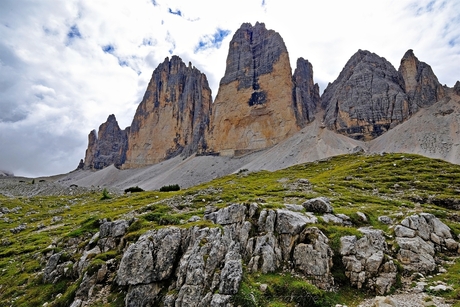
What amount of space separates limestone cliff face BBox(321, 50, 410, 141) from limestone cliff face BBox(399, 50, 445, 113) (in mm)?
3585

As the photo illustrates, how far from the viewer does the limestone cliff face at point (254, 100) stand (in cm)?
15688

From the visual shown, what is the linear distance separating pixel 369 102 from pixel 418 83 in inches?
1206

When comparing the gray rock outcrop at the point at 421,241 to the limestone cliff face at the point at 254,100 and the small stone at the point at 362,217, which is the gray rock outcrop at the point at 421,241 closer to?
the small stone at the point at 362,217

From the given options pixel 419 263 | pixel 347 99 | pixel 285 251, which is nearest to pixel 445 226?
pixel 419 263

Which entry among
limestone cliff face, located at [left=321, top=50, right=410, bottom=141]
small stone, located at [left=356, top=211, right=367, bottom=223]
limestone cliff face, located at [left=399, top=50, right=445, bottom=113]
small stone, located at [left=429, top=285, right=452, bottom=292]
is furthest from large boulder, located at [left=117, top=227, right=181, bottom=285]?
limestone cliff face, located at [left=399, top=50, right=445, bottom=113]

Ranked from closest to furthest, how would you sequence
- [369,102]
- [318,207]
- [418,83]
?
[318,207] → [369,102] → [418,83]

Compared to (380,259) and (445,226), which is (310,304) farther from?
(445,226)

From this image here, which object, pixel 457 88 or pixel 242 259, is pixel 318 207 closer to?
pixel 242 259

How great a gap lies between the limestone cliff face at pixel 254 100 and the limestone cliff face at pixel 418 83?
Result: 6720 centimetres

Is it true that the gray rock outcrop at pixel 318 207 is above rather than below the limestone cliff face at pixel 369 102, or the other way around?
below

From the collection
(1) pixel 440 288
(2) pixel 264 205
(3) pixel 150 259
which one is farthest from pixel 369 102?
(3) pixel 150 259

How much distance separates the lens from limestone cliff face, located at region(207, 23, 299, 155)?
515ft

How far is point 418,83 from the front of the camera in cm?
15162

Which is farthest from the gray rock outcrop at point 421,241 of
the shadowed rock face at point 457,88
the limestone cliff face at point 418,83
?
the shadowed rock face at point 457,88
